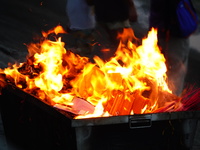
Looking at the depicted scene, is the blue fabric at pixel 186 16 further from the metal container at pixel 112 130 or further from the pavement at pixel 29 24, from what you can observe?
the metal container at pixel 112 130

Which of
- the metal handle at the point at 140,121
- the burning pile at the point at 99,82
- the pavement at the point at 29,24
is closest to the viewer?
the metal handle at the point at 140,121

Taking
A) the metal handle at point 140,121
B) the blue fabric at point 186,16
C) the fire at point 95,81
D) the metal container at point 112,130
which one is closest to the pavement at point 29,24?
the blue fabric at point 186,16

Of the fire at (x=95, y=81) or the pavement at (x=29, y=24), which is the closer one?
the fire at (x=95, y=81)

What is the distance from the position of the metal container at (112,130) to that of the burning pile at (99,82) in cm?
13

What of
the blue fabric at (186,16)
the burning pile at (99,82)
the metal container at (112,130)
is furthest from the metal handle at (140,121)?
the blue fabric at (186,16)

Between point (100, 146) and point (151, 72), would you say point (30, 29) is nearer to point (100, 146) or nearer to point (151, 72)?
point (151, 72)

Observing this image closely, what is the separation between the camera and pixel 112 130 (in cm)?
237

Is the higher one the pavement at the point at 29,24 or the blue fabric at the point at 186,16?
the pavement at the point at 29,24

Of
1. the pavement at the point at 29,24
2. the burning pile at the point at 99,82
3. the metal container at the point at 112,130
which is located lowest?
the metal container at the point at 112,130

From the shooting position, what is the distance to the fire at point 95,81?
8.70ft

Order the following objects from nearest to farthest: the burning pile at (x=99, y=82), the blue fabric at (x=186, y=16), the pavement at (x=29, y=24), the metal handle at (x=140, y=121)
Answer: the metal handle at (x=140, y=121)
the burning pile at (x=99, y=82)
the blue fabric at (x=186, y=16)
the pavement at (x=29, y=24)

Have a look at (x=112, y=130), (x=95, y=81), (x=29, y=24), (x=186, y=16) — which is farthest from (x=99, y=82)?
(x=29, y=24)

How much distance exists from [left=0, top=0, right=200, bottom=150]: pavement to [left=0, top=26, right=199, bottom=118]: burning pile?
9.23 feet

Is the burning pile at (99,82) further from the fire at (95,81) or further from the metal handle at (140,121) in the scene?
the metal handle at (140,121)
